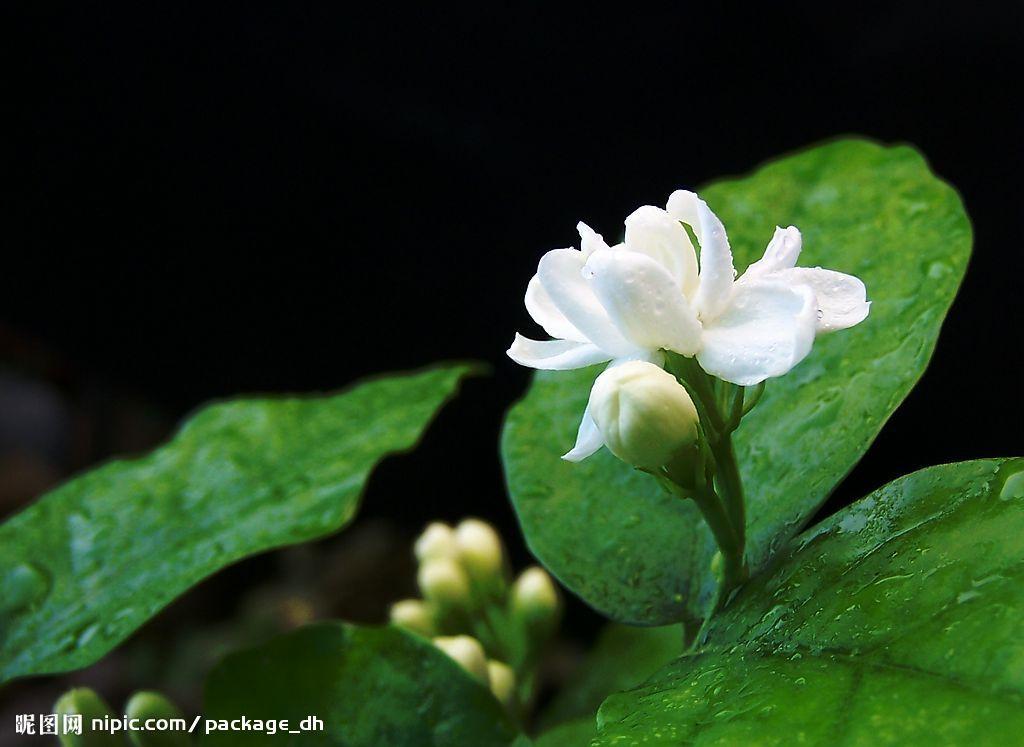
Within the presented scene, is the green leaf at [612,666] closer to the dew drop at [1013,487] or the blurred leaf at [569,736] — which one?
the blurred leaf at [569,736]

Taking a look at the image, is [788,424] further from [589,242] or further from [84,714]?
[84,714]

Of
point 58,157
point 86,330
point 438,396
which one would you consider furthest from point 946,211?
point 86,330

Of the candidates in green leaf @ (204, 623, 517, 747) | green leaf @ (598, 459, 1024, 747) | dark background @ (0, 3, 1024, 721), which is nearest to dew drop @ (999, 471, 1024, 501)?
green leaf @ (598, 459, 1024, 747)

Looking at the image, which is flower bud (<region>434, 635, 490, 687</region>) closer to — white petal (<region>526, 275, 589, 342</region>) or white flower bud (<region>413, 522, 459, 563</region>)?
white flower bud (<region>413, 522, 459, 563</region>)

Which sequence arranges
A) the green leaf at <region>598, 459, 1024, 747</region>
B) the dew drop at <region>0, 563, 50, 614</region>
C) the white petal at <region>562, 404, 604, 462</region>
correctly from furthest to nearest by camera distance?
the dew drop at <region>0, 563, 50, 614</region> < the white petal at <region>562, 404, 604, 462</region> < the green leaf at <region>598, 459, 1024, 747</region>

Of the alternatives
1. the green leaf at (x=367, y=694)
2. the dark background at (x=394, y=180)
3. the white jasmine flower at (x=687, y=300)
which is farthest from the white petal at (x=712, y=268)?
the dark background at (x=394, y=180)
